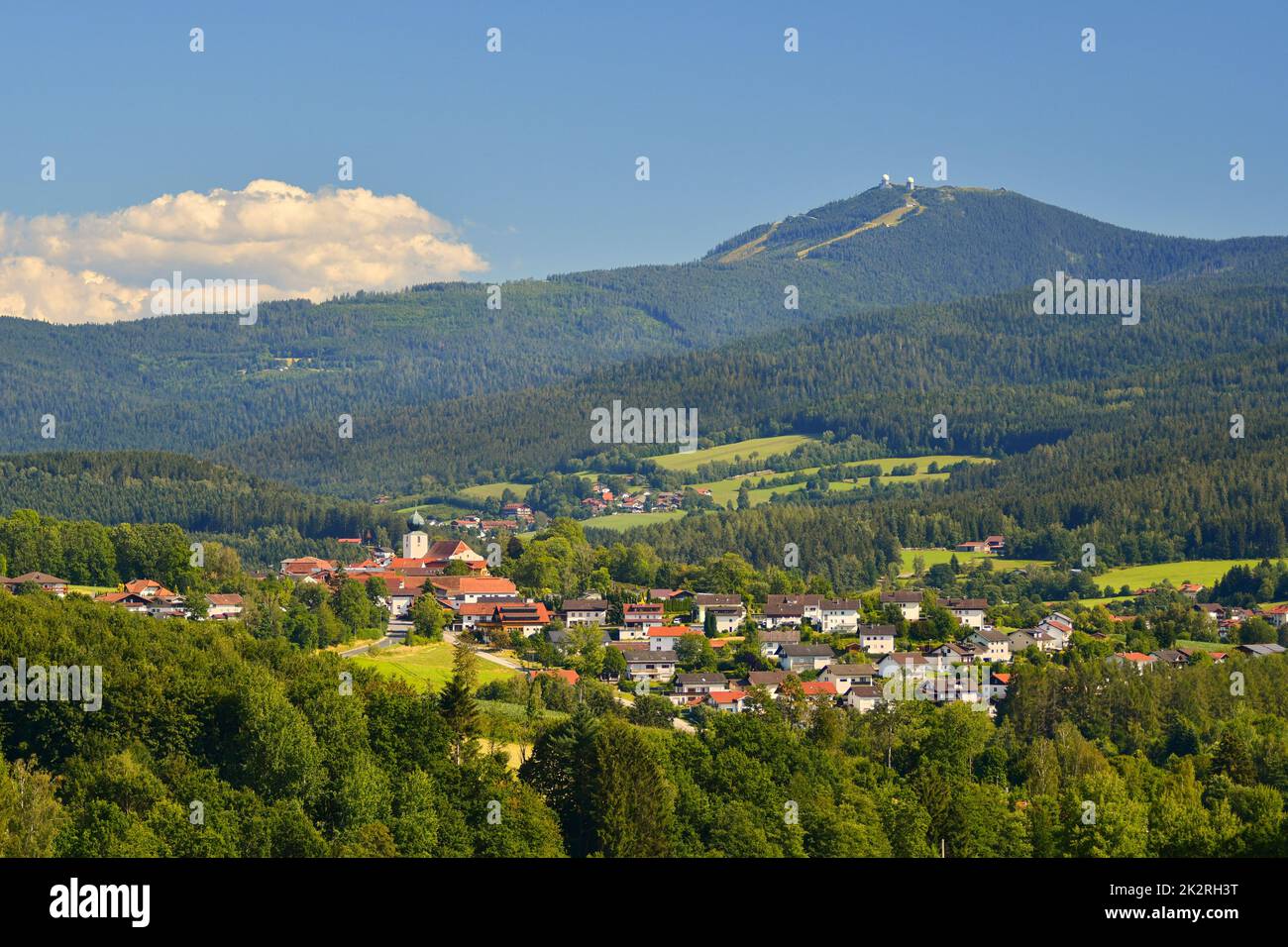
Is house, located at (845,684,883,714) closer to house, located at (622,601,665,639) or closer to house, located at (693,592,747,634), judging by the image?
house, located at (622,601,665,639)

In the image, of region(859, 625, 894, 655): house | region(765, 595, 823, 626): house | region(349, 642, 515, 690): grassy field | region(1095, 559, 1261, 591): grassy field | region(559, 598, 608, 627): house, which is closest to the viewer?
region(349, 642, 515, 690): grassy field

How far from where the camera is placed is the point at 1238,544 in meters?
146

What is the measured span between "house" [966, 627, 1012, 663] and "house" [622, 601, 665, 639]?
1735cm

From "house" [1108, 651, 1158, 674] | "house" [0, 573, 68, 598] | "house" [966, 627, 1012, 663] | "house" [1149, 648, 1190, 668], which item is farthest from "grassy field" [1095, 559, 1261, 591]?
"house" [0, 573, 68, 598]

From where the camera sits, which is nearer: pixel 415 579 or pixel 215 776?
pixel 215 776

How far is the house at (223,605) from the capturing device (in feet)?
282

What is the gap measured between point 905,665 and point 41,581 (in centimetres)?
4510

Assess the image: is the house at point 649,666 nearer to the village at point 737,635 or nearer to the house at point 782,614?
the village at point 737,635

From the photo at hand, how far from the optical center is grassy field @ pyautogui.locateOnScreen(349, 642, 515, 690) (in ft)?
251

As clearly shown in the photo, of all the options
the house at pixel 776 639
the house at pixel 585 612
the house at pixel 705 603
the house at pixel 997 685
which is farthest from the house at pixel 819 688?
the house at pixel 585 612

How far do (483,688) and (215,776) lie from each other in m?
23.7
